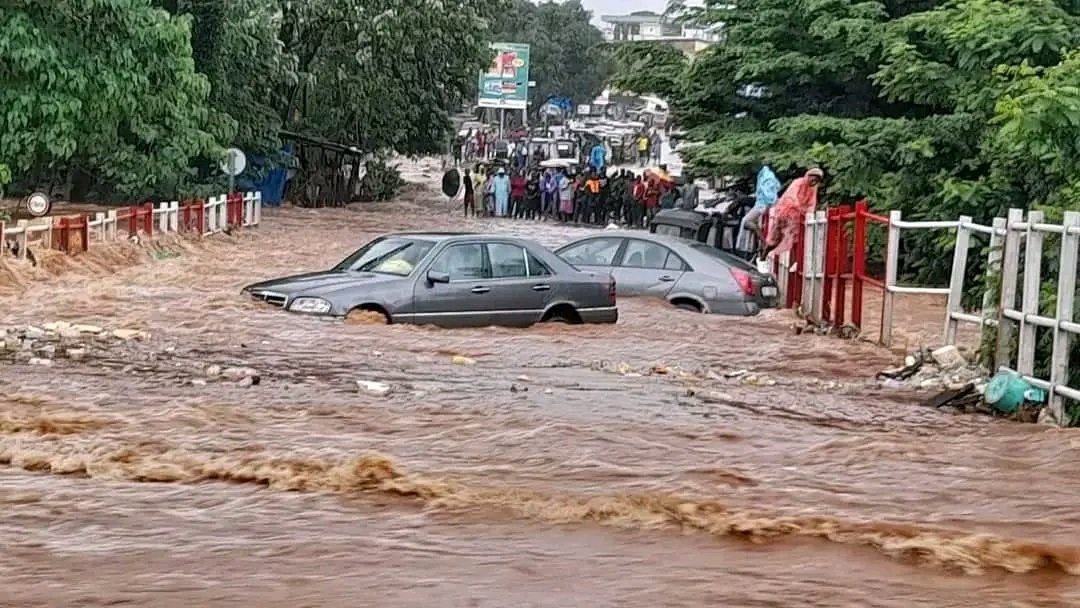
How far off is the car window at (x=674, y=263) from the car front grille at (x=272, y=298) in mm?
4991

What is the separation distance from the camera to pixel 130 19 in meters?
29.4

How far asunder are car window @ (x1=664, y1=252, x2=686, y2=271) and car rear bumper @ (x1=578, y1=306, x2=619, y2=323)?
6.64ft

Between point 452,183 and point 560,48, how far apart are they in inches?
1579

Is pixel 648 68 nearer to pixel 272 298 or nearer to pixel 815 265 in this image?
pixel 815 265

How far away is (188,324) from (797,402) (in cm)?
602

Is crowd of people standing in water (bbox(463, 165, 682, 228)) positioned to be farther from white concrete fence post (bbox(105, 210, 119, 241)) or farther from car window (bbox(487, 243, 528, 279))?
car window (bbox(487, 243, 528, 279))

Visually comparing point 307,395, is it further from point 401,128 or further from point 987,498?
point 401,128

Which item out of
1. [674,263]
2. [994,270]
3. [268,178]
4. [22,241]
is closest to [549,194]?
[268,178]

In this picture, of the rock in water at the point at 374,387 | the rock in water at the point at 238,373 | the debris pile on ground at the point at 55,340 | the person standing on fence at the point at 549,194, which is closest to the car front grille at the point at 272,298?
the debris pile on ground at the point at 55,340

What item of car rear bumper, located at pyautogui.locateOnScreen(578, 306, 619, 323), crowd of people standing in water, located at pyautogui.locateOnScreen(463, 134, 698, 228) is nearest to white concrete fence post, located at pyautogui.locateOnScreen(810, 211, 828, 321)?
car rear bumper, located at pyautogui.locateOnScreen(578, 306, 619, 323)

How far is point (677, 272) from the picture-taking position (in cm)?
1716

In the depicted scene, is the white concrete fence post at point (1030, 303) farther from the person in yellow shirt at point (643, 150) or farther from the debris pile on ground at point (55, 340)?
the person in yellow shirt at point (643, 150)

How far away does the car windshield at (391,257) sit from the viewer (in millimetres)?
14250

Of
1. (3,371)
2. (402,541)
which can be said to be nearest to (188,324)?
(3,371)
